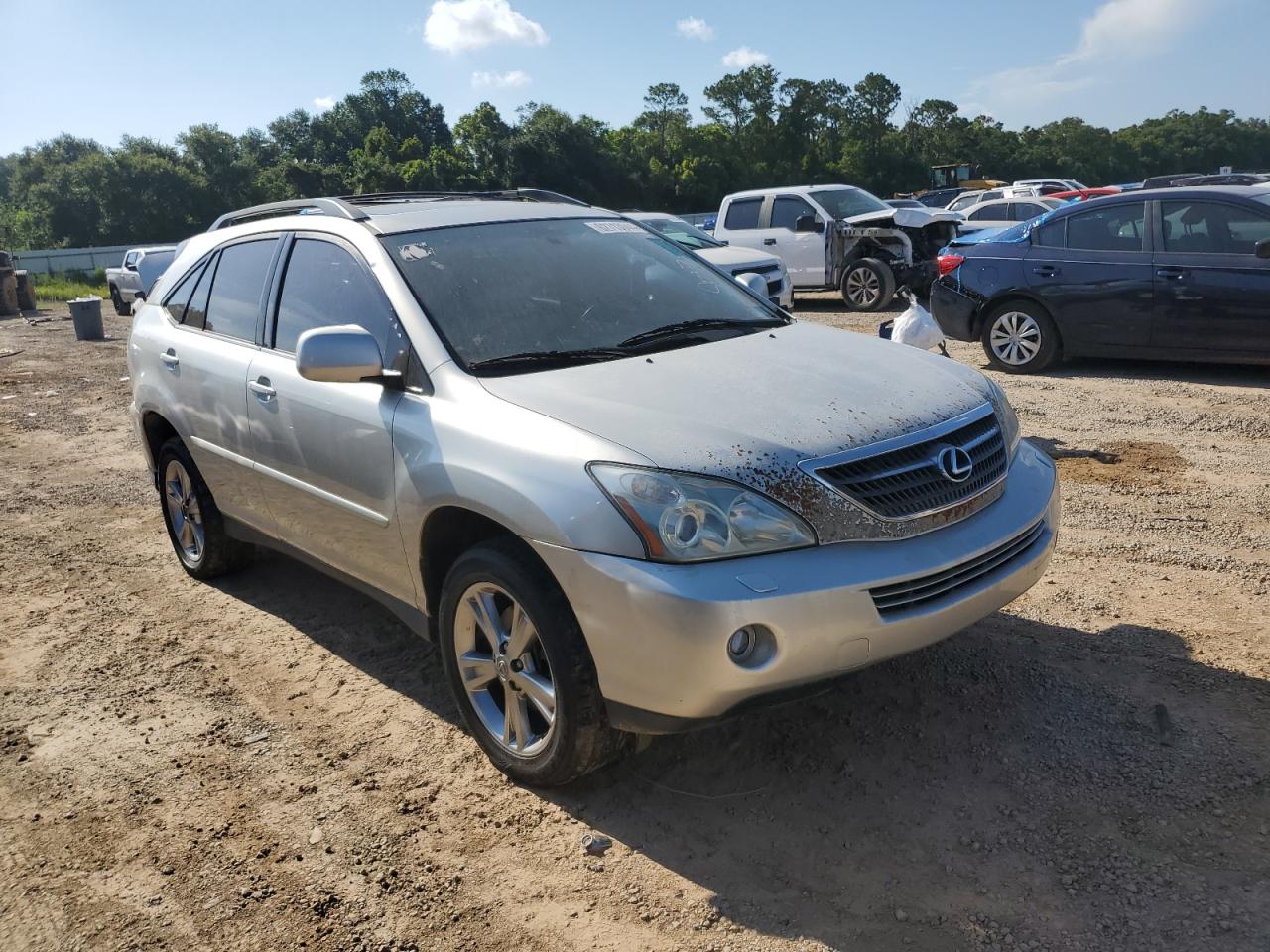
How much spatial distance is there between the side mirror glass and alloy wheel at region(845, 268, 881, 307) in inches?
500

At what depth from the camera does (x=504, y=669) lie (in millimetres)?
3188

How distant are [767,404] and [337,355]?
139 centimetres

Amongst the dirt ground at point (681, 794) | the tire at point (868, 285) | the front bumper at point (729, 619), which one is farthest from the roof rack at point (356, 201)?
the tire at point (868, 285)

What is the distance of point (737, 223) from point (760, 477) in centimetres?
1454

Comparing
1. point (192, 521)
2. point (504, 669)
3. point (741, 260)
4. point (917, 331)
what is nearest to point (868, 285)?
point (741, 260)

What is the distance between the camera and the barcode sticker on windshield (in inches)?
173

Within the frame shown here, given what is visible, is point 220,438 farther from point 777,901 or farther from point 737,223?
point 737,223

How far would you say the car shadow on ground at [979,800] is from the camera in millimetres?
2564

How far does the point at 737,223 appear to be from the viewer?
16672mm

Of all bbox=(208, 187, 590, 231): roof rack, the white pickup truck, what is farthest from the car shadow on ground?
the white pickup truck

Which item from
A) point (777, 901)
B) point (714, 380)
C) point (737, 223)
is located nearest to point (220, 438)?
point (714, 380)

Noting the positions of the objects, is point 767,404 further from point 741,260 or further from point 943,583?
point 741,260

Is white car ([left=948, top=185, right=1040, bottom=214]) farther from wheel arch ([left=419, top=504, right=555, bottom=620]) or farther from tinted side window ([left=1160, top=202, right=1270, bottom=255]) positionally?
wheel arch ([left=419, top=504, right=555, bottom=620])

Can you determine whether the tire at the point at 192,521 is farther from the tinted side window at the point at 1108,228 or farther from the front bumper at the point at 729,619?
the tinted side window at the point at 1108,228
